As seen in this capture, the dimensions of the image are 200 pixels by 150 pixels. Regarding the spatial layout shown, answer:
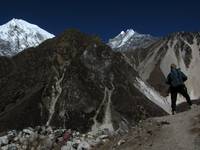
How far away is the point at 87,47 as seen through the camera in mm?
183750

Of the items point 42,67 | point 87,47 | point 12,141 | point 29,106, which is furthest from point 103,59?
point 12,141

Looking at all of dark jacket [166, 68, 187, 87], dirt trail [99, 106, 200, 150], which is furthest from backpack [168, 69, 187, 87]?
dirt trail [99, 106, 200, 150]

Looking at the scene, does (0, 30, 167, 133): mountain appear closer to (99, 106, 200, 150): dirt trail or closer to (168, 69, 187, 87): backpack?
(168, 69, 187, 87): backpack

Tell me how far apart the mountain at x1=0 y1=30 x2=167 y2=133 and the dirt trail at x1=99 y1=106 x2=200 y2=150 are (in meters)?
105

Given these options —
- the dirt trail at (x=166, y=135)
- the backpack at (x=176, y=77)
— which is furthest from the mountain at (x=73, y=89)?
the dirt trail at (x=166, y=135)

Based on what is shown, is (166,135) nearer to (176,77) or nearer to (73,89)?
(176,77)

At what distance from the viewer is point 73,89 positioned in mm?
160375

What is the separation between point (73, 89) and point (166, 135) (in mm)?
137656

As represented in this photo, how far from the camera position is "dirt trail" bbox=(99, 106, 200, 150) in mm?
21984

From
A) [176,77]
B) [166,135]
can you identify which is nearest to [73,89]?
[176,77]

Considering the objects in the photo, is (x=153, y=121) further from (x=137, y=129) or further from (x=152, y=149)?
(x=152, y=149)

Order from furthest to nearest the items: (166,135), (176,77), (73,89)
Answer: (73,89), (176,77), (166,135)

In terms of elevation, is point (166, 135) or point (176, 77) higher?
point (176, 77)

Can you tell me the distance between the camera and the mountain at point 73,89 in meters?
144
